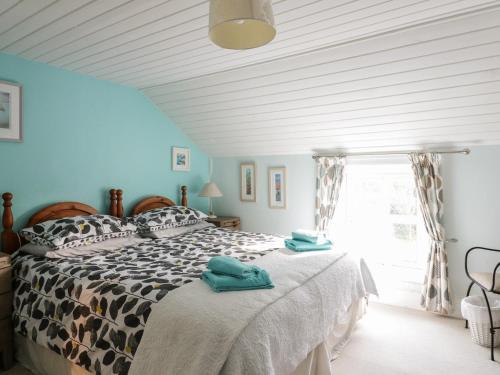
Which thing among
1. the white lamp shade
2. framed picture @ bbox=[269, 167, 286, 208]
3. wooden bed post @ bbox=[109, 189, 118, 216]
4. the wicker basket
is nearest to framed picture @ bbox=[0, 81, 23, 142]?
wooden bed post @ bbox=[109, 189, 118, 216]

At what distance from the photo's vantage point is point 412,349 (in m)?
2.73

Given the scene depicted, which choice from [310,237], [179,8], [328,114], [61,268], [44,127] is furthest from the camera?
[328,114]

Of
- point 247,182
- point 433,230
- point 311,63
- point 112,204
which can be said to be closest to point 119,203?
point 112,204

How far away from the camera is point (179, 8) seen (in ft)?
6.75

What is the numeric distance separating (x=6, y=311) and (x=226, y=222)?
256cm

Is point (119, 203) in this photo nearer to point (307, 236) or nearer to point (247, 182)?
point (247, 182)

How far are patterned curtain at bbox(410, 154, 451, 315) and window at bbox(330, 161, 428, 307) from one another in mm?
164

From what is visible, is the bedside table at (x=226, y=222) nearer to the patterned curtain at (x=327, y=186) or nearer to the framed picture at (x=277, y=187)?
the framed picture at (x=277, y=187)

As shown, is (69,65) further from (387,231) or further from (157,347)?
(387,231)

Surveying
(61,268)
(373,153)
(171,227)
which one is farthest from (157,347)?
(373,153)

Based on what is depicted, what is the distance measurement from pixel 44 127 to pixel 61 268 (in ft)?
4.93

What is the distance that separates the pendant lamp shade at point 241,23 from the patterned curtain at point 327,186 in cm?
248

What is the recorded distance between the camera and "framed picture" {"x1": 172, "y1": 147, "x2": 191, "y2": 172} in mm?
4457

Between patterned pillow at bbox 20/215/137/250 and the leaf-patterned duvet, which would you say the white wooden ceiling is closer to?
patterned pillow at bbox 20/215/137/250
